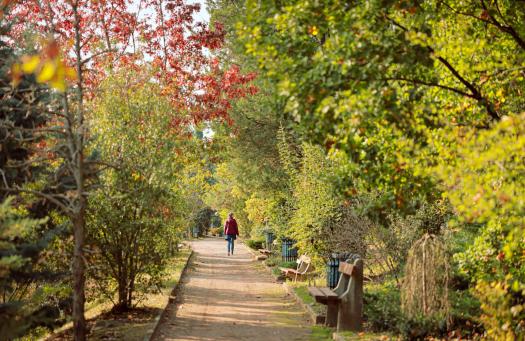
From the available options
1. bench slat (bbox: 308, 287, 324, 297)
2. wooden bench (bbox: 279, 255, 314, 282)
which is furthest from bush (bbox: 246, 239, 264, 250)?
bench slat (bbox: 308, 287, 324, 297)

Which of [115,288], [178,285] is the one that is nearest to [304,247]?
[178,285]

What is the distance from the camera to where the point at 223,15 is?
72.4 feet

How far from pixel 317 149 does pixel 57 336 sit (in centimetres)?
768

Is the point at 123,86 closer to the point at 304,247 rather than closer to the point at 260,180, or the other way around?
the point at 304,247

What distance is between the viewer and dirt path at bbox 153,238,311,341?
1051cm

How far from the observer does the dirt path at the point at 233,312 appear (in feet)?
34.5

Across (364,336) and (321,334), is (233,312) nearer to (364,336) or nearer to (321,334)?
(321,334)

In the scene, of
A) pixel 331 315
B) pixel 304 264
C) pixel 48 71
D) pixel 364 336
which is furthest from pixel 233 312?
pixel 48 71

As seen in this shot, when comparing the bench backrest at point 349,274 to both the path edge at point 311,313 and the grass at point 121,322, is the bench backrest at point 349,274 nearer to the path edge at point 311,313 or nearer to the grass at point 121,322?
the path edge at point 311,313

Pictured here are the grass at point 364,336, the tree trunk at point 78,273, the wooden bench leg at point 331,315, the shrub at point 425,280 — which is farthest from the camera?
the wooden bench leg at point 331,315

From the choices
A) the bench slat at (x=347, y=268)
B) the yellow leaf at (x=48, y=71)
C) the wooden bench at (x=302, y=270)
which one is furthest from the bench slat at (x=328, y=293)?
the yellow leaf at (x=48, y=71)

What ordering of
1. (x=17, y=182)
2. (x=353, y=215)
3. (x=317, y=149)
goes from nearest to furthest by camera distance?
(x=17, y=182) < (x=353, y=215) < (x=317, y=149)

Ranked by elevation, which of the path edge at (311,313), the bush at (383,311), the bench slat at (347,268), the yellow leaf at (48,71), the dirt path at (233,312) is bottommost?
the dirt path at (233,312)

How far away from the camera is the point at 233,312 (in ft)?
42.2
